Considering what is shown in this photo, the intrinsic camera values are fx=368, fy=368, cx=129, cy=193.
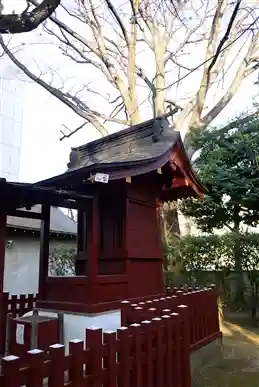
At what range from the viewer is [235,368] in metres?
5.16

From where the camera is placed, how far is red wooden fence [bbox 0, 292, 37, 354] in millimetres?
5359

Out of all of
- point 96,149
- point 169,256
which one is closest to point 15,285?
point 169,256

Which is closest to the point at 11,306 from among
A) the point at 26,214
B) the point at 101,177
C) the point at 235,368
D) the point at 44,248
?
the point at 44,248

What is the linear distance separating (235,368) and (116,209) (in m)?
2.85

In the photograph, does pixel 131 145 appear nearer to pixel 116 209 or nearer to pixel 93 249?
pixel 116 209

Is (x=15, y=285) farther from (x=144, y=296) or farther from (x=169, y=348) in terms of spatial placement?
(x=169, y=348)

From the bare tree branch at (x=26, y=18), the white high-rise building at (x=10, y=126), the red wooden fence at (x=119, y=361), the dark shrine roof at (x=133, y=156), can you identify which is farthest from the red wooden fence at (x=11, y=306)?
the white high-rise building at (x=10, y=126)

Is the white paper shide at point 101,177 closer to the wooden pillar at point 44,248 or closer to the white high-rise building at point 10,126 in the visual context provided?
the wooden pillar at point 44,248

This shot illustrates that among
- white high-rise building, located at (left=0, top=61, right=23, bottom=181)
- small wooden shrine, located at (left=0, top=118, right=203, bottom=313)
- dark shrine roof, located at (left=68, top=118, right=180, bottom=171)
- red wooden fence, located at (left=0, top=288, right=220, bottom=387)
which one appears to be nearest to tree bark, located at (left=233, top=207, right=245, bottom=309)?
small wooden shrine, located at (left=0, top=118, right=203, bottom=313)

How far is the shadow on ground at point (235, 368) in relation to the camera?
4.54m

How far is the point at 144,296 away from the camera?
18.8 ft

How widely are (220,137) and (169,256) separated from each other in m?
4.46

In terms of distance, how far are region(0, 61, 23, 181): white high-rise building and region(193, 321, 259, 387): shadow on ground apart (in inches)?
555

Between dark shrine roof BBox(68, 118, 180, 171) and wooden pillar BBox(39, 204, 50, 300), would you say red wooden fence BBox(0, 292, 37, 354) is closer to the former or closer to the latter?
wooden pillar BBox(39, 204, 50, 300)
